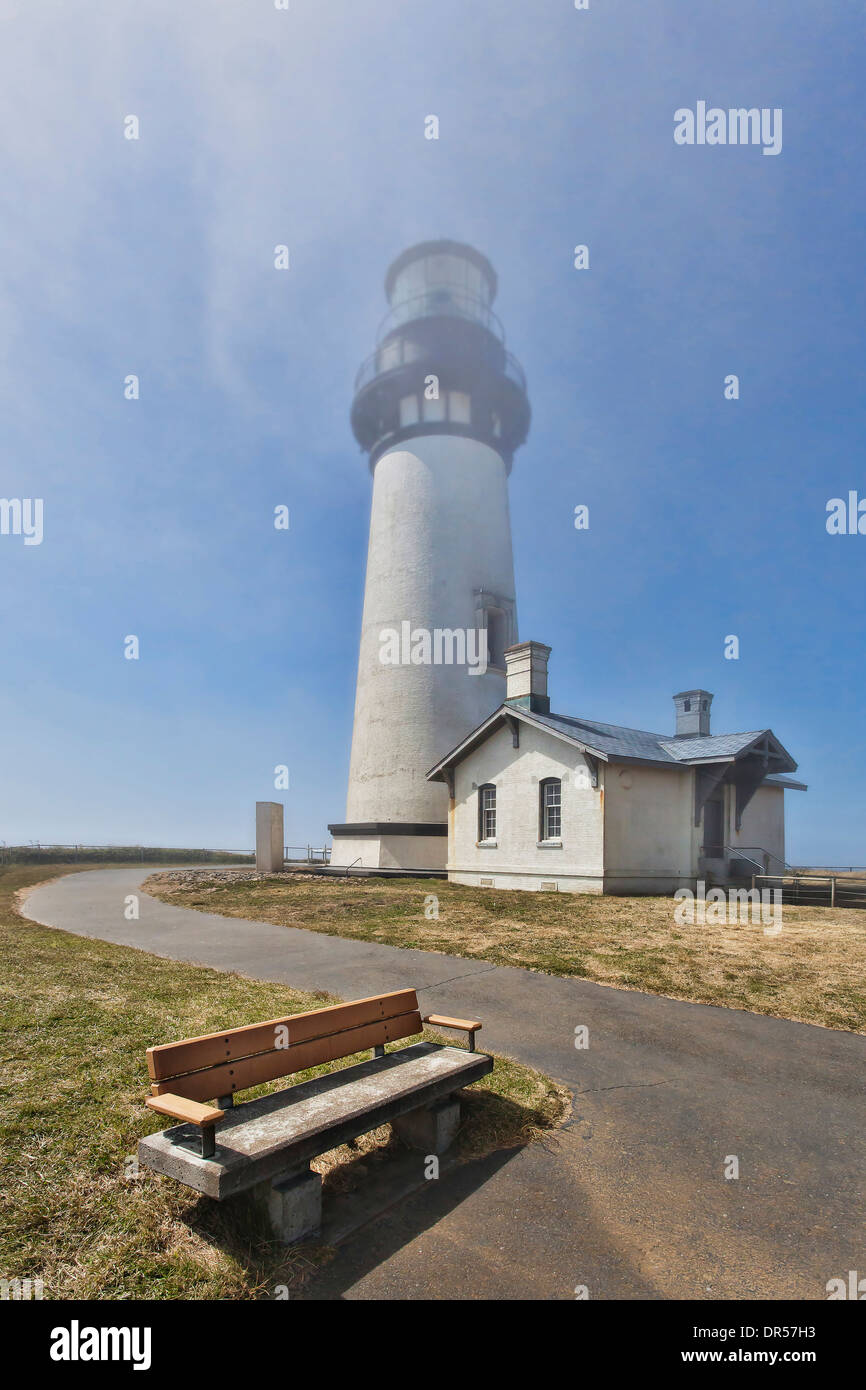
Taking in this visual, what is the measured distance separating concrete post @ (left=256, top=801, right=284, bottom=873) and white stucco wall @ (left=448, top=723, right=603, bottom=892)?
337 inches

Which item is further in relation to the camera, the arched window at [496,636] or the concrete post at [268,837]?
the concrete post at [268,837]

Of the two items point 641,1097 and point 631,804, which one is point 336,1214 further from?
point 631,804

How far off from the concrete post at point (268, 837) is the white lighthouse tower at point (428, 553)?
310 cm

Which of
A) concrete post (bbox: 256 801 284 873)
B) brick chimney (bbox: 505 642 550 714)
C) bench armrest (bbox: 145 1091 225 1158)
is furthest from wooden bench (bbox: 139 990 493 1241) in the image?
concrete post (bbox: 256 801 284 873)

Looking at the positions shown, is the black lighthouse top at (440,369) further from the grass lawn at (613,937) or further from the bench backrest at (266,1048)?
the bench backrest at (266,1048)

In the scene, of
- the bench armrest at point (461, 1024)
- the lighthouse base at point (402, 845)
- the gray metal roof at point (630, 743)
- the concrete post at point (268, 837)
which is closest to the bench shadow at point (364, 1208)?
the bench armrest at point (461, 1024)

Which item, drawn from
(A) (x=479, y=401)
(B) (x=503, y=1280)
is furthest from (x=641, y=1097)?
(A) (x=479, y=401)

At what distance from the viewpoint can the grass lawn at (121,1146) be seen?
3385mm

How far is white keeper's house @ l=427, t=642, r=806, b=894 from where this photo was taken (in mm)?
19250

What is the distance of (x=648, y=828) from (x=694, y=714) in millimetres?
6391

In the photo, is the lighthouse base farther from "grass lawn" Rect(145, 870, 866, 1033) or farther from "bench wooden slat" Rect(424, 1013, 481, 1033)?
"bench wooden slat" Rect(424, 1013, 481, 1033)

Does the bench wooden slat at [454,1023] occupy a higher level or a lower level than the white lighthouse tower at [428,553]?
lower

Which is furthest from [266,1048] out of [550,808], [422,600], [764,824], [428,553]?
[764,824]
